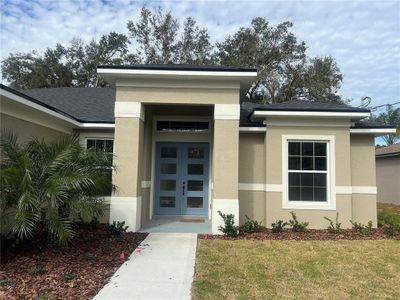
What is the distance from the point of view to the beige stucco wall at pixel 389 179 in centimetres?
2098

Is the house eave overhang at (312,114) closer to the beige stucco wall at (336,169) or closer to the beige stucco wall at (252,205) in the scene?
the beige stucco wall at (336,169)

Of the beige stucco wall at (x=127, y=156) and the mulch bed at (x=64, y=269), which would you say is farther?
the beige stucco wall at (x=127, y=156)

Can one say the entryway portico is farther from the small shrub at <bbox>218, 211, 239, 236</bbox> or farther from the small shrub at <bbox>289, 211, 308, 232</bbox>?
the small shrub at <bbox>289, 211, 308, 232</bbox>

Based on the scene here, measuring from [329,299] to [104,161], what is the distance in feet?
16.8

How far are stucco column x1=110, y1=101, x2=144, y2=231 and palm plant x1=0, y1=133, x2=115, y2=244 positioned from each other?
2.21 metres

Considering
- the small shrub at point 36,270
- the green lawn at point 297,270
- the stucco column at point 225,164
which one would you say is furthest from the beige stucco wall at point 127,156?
the small shrub at point 36,270

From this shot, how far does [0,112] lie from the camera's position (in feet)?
24.8

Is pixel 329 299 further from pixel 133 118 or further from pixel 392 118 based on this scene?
pixel 392 118

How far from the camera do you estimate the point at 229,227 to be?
929cm

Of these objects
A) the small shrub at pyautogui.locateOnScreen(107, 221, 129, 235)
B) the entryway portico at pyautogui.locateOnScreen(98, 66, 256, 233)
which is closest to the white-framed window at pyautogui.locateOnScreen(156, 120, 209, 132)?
the entryway portico at pyautogui.locateOnScreen(98, 66, 256, 233)

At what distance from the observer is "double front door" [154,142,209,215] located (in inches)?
479

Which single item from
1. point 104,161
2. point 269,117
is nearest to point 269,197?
point 269,117

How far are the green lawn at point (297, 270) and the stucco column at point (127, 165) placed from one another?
231 cm

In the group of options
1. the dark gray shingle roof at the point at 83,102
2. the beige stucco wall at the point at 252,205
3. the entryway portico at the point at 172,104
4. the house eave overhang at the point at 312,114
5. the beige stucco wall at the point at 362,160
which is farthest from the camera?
the dark gray shingle roof at the point at 83,102
